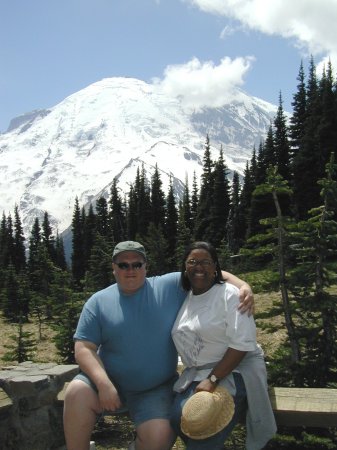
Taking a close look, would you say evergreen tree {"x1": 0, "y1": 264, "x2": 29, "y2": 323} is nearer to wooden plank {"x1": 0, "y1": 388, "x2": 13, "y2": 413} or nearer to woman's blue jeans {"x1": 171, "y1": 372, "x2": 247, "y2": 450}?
wooden plank {"x1": 0, "y1": 388, "x2": 13, "y2": 413}

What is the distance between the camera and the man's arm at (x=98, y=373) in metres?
3.90

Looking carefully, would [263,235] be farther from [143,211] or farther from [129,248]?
[143,211]

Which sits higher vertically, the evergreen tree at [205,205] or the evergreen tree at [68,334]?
the evergreen tree at [205,205]

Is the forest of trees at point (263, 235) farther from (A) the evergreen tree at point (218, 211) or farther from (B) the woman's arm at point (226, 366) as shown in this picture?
(B) the woman's arm at point (226, 366)

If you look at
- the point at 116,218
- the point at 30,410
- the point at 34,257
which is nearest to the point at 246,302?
the point at 30,410

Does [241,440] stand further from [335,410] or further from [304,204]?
[304,204]

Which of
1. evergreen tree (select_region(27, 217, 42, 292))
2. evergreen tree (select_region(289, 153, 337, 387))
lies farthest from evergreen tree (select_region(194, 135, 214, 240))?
evergreen tree (select_region(289, 153, 337, 387))

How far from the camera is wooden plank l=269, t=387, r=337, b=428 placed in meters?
3.84

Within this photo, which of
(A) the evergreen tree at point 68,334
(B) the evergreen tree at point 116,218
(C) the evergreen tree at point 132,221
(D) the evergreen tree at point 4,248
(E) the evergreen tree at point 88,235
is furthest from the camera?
(D) the evergreen tree at point 4,248

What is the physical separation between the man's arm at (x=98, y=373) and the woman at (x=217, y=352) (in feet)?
1.56

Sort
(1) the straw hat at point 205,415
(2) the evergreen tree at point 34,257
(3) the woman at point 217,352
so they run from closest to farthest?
(1) the straw hat at point 205,415 < (3) the woman at point 217,352 < (2) the evergreen tree at point 34,257

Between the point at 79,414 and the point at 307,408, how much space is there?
5.68 feet

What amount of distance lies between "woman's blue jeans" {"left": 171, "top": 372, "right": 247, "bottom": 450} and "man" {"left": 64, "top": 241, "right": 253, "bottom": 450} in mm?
99

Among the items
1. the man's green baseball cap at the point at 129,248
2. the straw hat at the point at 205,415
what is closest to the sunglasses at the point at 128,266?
the man's green baseball cap at the point at 129,248
